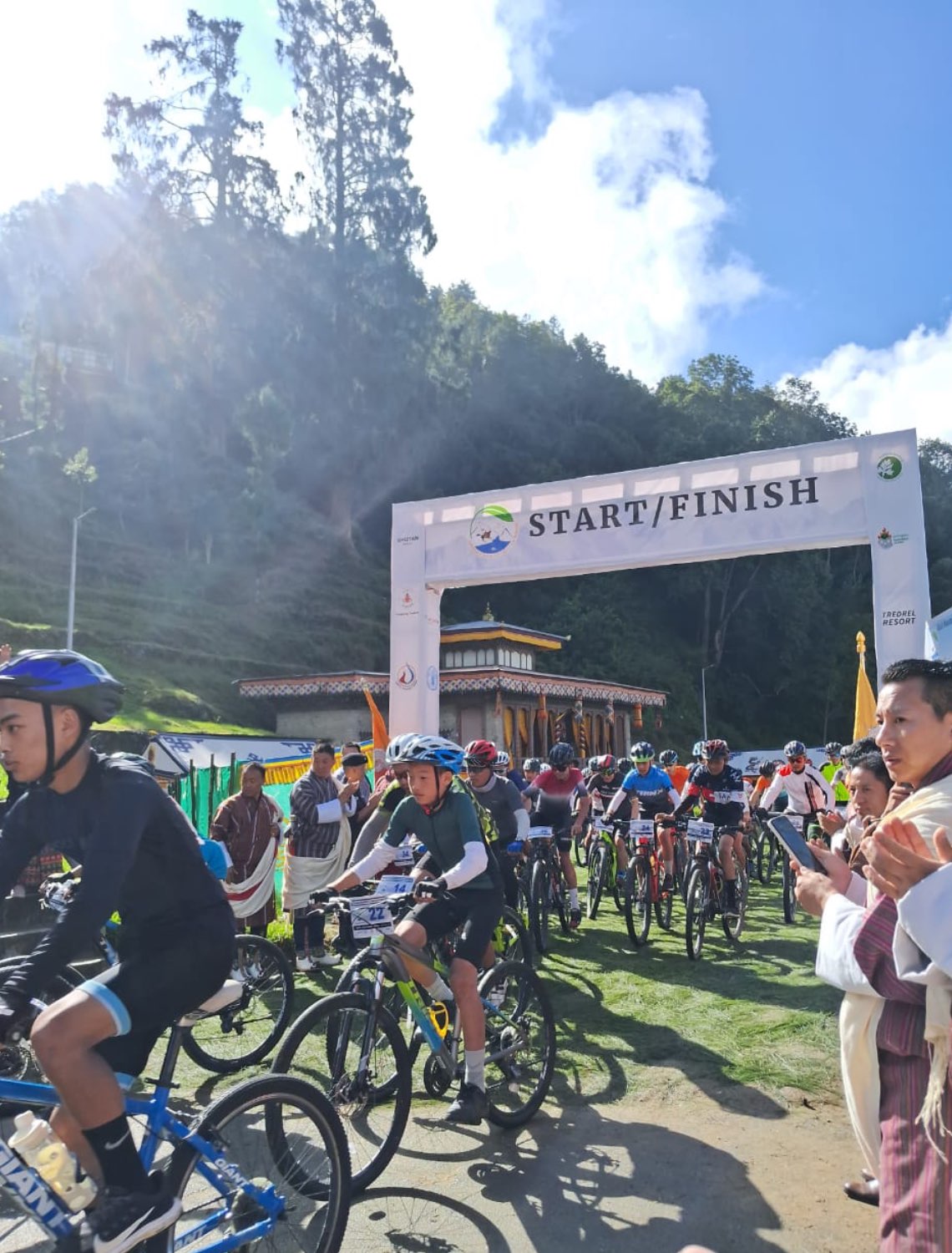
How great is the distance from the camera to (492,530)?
13.2 meters

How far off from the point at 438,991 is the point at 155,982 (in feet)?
6.80

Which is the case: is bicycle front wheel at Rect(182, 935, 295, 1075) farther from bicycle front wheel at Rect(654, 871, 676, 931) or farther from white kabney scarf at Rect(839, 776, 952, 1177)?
bicycle front wheel at Rect(654, 871, 676, 931)

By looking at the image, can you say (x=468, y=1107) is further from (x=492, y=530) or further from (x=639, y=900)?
(x=492, y=530)

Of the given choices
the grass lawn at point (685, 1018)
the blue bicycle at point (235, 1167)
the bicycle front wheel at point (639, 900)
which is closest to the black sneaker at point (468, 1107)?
the grass lawn at point (685, 1018)

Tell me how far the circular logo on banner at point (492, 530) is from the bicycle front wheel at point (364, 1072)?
30.6 ft

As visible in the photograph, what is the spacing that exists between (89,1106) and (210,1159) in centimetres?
45

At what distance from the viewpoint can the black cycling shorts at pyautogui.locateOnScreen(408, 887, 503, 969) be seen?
473cm

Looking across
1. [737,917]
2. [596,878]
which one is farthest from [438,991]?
[596,878]

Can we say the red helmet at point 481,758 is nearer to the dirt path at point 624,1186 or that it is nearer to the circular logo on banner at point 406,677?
the dirt path at point 624,1186

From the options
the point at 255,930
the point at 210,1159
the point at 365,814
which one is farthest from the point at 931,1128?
the point at 365,814

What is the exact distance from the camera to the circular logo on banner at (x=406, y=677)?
13648mm

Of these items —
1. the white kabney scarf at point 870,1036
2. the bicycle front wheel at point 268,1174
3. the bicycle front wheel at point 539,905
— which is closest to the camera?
the white kabney scarf at point 870,1036

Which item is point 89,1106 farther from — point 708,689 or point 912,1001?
point 708,689

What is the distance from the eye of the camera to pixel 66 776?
287 centimetres
